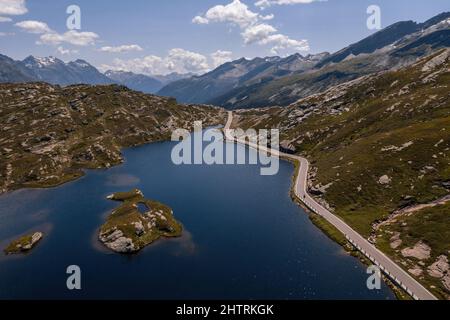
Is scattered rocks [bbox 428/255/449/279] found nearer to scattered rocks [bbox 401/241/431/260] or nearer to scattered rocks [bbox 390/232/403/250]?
scattered rocks [bbox 401/241/431/260]

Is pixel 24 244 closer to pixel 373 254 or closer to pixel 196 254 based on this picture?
pixel 196 254

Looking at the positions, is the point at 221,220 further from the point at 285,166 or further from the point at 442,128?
the point at 442,128

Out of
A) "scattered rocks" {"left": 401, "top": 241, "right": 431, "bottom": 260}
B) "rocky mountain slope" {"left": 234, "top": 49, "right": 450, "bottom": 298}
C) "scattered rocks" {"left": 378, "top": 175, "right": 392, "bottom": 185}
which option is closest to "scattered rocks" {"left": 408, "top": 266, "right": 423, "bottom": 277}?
"rocky mountain slope" {"left": 234, "top": 49, "right": 450, "bottom": 298}

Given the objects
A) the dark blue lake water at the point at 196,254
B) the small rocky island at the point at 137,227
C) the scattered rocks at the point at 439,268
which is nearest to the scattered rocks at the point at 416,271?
the scattered rocks at the point at 439,268

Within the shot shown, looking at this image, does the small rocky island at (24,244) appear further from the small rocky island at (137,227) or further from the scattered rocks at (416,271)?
the scattered rocks at (416,271)

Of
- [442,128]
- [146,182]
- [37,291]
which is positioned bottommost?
[37,291]

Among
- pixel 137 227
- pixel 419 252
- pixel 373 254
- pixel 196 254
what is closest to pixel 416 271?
pixel 419 252

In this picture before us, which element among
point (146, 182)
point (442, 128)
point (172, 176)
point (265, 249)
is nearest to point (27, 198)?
point (146, 182)
